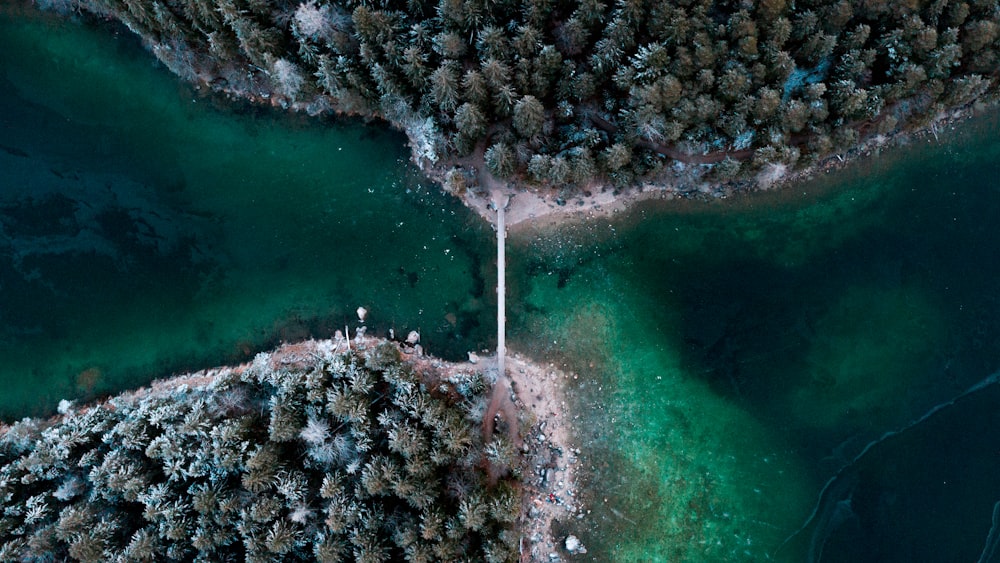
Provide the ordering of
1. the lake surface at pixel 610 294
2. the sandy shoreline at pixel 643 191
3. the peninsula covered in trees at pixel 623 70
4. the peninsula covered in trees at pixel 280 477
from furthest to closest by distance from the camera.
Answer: the sandy shoreline at pixel 643 191 < the lake surface at pixel 610 294 < the peninsula covered in trees at pixel 623 70 < the peninsula covered in trees at pixel 280 477

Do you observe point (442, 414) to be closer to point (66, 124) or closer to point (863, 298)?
point (863, 298)

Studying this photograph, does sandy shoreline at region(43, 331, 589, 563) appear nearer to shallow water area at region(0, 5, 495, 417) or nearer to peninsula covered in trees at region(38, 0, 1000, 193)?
shallow water area at region(0, 5, 495, 417)

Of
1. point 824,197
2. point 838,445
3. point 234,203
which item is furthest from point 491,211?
point 838,445

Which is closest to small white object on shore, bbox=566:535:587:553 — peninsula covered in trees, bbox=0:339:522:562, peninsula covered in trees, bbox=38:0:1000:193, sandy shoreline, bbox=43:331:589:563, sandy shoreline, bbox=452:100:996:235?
sandy shoreline, bbox=43:331:589:563

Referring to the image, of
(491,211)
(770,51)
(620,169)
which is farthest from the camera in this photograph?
(491,211)

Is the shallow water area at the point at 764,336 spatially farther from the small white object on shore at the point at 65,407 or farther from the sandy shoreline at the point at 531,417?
the small white object on shore at the point at 65,407

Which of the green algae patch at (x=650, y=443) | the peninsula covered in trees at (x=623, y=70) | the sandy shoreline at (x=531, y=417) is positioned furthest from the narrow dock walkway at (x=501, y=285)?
the peninsula covered in trees at (x=623, y=70)
